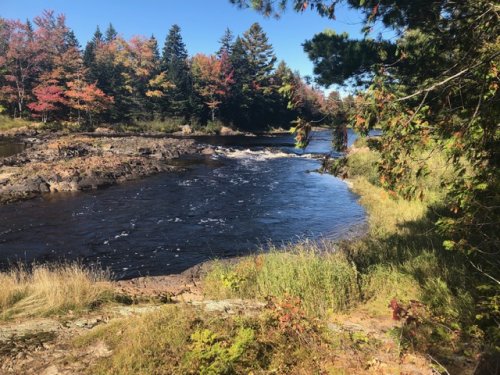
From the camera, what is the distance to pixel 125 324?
15.5 ft

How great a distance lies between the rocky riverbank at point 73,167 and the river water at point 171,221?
1208 mm

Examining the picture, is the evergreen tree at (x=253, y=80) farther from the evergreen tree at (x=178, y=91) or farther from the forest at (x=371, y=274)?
the forest at (x=371, y=274)

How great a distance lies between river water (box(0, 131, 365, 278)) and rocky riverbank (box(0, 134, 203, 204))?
121 centimetres

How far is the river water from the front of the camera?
1130cm

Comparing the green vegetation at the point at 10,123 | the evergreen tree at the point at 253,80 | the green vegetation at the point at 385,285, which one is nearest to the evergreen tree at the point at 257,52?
the evergreen tree at the point at 253,80

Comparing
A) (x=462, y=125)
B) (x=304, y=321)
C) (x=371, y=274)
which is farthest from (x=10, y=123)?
(x=462, y=125)

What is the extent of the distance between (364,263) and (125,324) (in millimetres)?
5107

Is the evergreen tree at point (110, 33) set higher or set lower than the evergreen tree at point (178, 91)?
higher

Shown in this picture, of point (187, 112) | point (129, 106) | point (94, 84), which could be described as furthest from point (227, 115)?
point (94, 84)

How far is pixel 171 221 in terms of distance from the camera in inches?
578

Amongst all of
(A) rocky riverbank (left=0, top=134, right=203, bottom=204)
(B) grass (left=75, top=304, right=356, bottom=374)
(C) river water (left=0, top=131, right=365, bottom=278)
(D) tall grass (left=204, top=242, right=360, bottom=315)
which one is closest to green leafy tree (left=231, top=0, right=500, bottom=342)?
(B) grass (left=75, top=304, right=356, bottom=374)

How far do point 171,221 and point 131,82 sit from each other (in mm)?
52492

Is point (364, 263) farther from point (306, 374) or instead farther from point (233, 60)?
point (233, 60)

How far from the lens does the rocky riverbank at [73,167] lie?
18719mm
